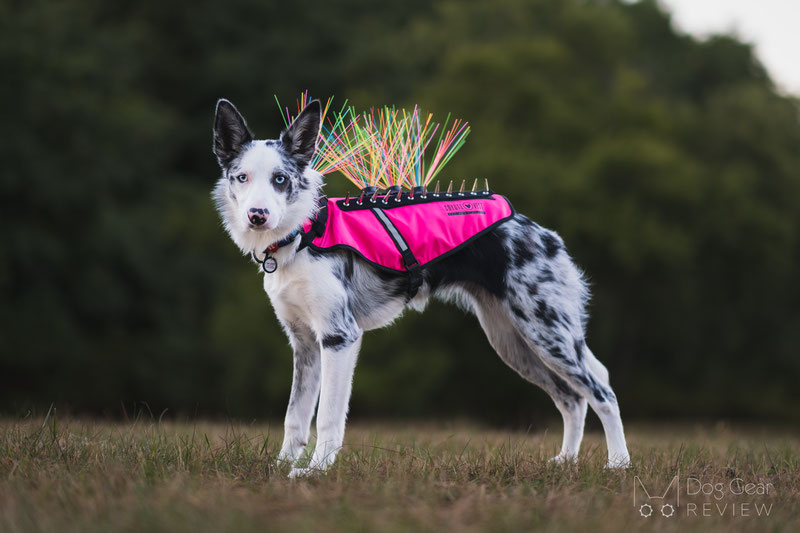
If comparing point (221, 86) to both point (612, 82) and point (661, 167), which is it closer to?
point (612, 82)

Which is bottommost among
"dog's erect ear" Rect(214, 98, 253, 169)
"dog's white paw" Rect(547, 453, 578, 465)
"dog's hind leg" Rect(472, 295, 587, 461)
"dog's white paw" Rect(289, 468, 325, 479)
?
"dog's white paw" Rect(289, 468, 325, 479)

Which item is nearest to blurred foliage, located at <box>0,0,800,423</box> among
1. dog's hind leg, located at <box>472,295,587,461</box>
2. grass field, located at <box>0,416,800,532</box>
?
dog's hind leg, located at <box>472,295,587,461</box>

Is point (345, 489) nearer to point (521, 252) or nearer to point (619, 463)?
point (619, 463)

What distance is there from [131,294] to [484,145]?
11.9 meters

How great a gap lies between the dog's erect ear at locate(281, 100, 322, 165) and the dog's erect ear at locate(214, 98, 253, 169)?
0.26 meters

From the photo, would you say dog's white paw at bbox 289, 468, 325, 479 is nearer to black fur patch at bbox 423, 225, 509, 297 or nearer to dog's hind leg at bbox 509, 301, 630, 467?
black fur patch at bbox 423, 225, 509, 297

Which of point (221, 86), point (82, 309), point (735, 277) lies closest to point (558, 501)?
point (82, 309)

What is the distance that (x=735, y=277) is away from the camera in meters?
26.6

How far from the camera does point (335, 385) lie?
209 inches

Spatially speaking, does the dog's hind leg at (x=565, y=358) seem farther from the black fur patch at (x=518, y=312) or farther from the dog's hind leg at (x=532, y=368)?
the dog's hind leg at (x=532, y=368)

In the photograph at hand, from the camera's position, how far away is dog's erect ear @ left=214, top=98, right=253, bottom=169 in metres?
5.37

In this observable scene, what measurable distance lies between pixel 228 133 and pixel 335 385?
1.80 meters

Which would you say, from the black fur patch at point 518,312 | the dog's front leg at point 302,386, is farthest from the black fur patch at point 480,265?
the dog's front leg at point 302,386

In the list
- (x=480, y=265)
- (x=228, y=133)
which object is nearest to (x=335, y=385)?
(x=480, y=265)
